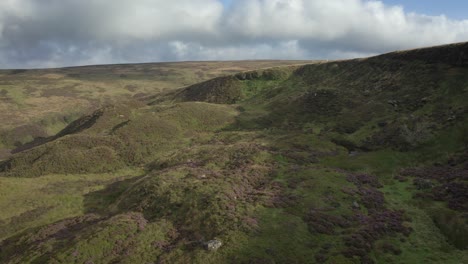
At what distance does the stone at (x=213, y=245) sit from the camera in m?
33.1

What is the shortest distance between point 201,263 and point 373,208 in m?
21.0

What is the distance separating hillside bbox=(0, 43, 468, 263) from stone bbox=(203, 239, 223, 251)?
191 millimetres

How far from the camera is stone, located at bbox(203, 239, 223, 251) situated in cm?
3312

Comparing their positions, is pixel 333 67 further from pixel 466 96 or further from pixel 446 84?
pixel 466 96

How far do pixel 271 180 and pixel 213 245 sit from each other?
18.1 metres

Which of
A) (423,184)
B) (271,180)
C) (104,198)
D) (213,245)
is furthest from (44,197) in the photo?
(423,184)

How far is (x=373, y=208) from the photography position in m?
41.7

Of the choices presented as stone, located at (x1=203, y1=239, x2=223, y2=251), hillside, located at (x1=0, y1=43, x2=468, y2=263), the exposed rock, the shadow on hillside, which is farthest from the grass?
the exposed rock

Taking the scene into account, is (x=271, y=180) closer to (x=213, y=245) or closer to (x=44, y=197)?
(x=213, y=245)

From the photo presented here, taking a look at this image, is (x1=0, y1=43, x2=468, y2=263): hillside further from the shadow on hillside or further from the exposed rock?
the shadow on hillside

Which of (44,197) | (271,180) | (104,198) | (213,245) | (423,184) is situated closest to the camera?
(213,245)

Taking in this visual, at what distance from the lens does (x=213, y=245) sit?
3334 centimetres

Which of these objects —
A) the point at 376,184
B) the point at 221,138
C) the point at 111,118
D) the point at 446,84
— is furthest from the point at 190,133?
the point at 446,84

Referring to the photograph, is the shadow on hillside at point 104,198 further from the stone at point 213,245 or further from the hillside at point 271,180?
the stone at point 213,245
